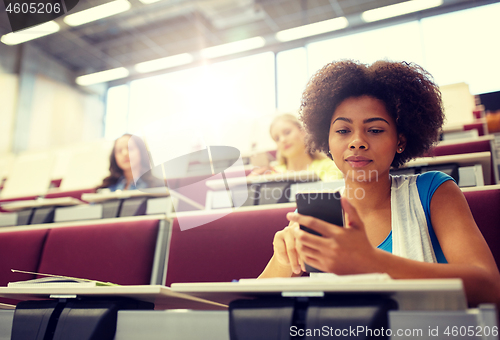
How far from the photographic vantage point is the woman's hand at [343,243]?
493 millimetres

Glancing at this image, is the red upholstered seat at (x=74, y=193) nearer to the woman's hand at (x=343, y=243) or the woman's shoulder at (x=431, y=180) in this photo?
the woman's shoulder at (x=431, y=180)

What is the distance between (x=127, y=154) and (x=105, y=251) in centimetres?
140

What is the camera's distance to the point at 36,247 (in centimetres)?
133

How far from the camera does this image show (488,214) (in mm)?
928

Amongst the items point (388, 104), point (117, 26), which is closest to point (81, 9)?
point (117, 26)

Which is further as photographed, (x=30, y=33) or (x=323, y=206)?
(x=30, y=33)

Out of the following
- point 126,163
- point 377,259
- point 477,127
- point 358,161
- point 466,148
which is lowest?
point 377,259

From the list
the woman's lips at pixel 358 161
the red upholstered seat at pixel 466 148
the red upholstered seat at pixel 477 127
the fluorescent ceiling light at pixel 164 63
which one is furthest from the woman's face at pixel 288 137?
the fluorescent ceiling light at pixel 164 63

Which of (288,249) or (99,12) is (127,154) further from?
(99,12)

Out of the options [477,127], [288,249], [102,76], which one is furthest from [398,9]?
[288,249]

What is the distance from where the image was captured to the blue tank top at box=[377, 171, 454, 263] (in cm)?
76

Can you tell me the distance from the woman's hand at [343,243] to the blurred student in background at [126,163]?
83.6 inches

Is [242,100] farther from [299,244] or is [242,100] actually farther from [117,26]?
[299,244]

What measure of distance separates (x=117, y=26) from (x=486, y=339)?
510 centimetres
